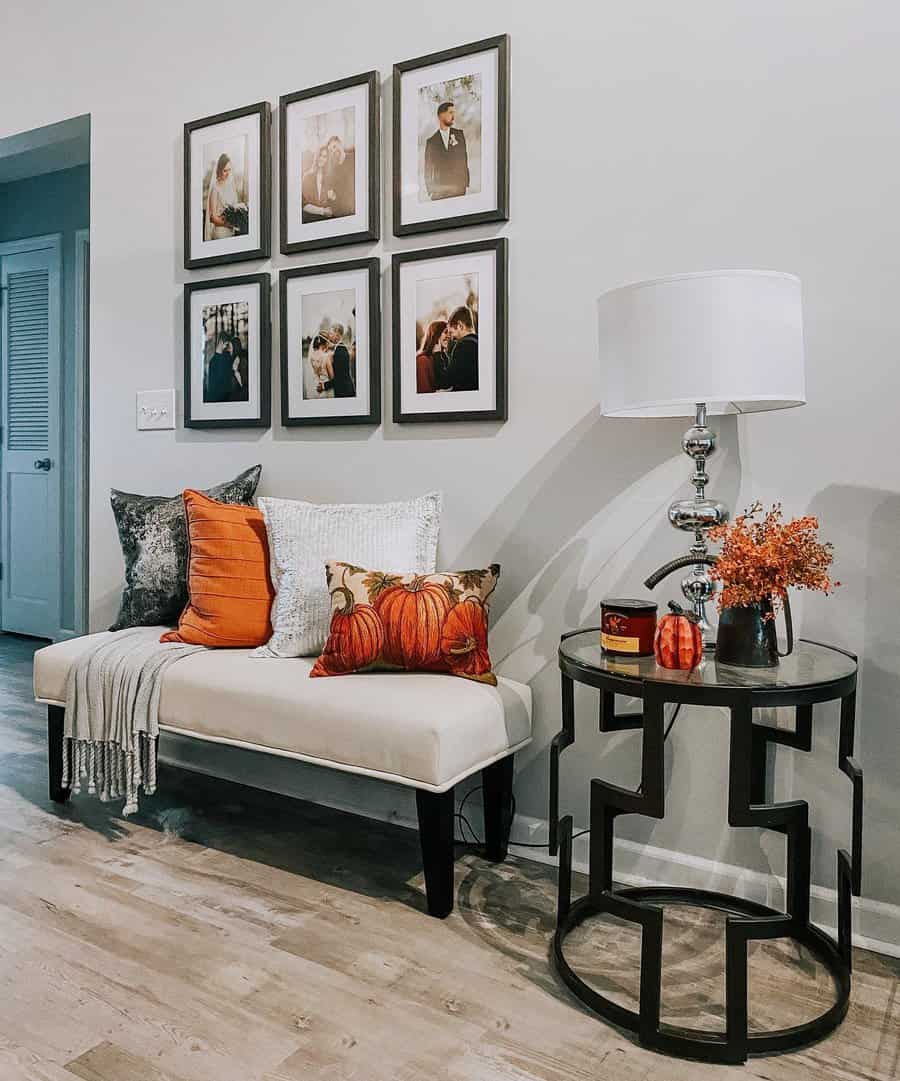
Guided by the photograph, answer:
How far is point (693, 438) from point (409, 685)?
0.86 m

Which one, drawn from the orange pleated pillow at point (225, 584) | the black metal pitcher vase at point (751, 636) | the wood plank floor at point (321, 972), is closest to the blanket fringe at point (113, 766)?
the wood plank floor at point (321, 972)

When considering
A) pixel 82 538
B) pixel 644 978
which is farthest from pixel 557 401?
pixel 82 538

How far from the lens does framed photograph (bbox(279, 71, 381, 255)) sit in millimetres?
2604

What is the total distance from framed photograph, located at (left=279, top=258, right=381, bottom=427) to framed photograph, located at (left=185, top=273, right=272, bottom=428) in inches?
3.6

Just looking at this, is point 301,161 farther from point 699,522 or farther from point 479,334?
point 699,522

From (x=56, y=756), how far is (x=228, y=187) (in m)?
1.84

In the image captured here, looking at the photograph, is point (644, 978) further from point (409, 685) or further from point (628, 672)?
point (409, 685)

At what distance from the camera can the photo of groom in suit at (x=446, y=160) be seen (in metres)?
2.45

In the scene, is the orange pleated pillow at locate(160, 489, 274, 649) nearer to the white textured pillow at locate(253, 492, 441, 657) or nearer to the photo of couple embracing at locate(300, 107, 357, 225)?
the white textured pillow at locate(253, 492, 441, 657)

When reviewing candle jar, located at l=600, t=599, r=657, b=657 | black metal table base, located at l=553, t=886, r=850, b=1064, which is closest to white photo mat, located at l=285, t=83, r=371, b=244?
candle jar, located at l=600, t=599, r=657, b=657

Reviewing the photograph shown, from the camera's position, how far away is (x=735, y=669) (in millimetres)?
1735

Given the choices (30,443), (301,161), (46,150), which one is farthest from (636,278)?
(30,443)

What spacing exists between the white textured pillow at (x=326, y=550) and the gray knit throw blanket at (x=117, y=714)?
30 centimetres

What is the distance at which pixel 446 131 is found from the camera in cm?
247
